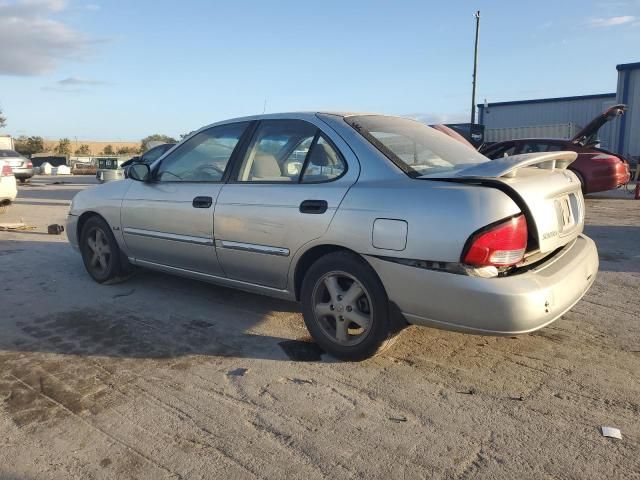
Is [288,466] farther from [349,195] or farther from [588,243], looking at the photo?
[588,243]

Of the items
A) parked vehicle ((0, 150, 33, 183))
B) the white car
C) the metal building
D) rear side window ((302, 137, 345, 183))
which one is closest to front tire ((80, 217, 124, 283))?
rear side window ((302, 137, 345, 183))

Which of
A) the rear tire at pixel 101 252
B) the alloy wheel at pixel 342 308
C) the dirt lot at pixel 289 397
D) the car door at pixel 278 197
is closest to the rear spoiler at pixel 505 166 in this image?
the car door at pixel 278 197

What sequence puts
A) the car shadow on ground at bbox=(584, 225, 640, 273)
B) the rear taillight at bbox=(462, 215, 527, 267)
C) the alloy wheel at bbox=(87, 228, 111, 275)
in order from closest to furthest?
the rear taillight at bbox=(462, 215, 527, 267), the alloy wheel at bbox=(87, 228, 111, 275), the car shadow on ground at bbox=(584, 225, 640, 273)

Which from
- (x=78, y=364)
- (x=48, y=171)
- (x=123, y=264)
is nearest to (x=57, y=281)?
(x=123, y=264)

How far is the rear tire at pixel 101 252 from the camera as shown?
530cm

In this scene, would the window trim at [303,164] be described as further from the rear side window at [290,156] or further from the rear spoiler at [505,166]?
the rear spoiler at [505,166]

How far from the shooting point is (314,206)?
3.55 meters

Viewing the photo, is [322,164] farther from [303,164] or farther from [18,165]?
[18,165]

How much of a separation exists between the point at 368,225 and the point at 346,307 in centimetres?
57

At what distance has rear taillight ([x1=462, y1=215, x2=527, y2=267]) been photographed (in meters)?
2.86

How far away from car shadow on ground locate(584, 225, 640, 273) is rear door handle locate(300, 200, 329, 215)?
3.81 meters

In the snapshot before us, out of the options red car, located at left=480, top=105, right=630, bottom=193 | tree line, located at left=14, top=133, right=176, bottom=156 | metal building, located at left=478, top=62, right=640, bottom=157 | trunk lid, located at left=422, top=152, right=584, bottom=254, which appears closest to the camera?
trunk lid, located at left=422, top=152, right=584, bottom=254

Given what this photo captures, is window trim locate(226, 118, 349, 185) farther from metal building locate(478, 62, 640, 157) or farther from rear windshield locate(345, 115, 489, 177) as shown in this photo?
metal building locate(478, 62, 640, 157)

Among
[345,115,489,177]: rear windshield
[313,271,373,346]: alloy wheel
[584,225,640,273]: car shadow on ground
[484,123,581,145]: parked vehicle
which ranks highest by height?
[484,123,581,145]: parked vehicle
